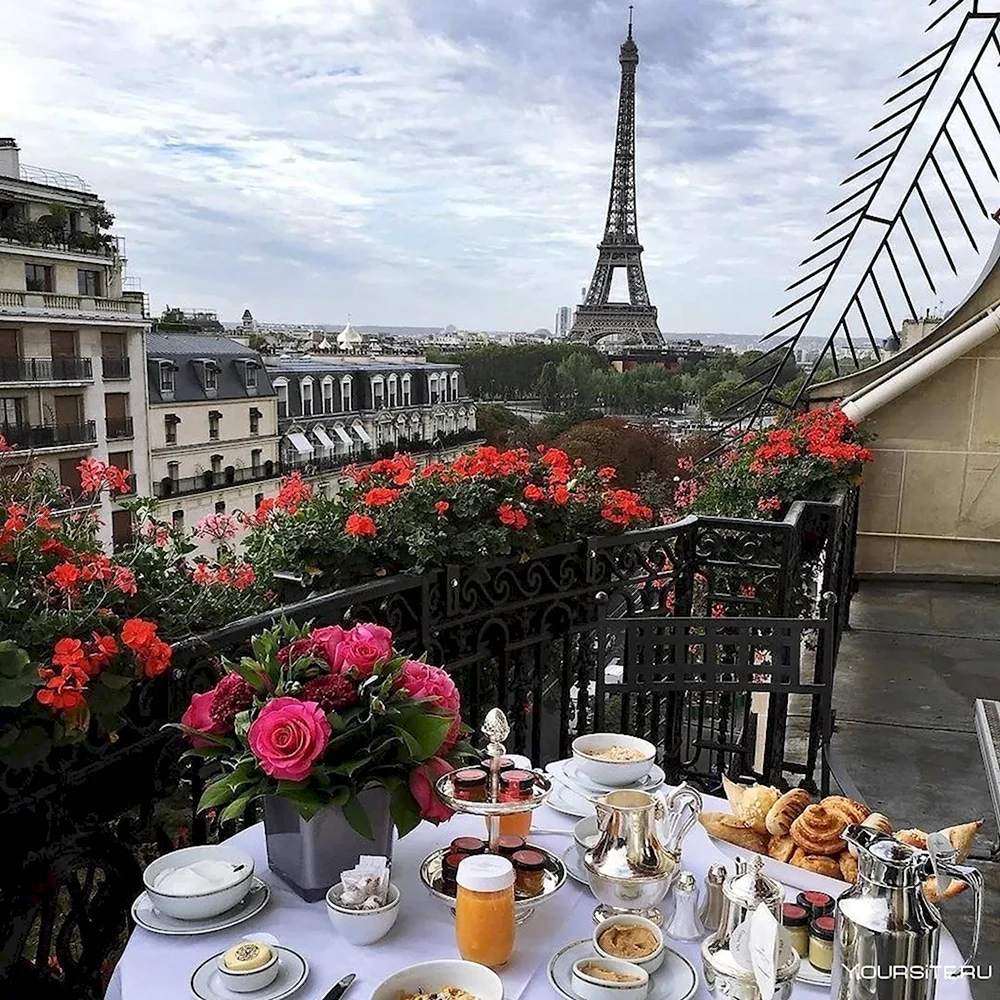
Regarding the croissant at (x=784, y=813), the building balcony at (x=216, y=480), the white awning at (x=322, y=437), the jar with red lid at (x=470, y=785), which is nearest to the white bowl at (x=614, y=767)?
the croissant at (x=784, y=813)

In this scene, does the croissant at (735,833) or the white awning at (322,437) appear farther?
the white awning at (322,437)

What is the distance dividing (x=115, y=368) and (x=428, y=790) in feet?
43.2

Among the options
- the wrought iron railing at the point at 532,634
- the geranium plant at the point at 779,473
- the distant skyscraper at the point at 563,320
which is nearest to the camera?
the wrought iron railing at the point at 532,634

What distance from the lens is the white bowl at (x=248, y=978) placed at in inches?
46.3

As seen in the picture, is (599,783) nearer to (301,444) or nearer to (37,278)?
(37,278)

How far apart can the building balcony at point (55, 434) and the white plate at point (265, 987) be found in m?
10.3

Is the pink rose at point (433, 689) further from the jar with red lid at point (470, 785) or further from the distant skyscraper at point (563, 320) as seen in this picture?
the distant skyscraper at point (563, 320)

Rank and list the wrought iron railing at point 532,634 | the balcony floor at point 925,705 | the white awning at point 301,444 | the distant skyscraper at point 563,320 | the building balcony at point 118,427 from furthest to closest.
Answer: the distant skyscraper at point 563,320, the white awning at point 301,444, the building balcony at point 118,427, the balcony floor at point 925,705, the wrought iron railing at point 532,634

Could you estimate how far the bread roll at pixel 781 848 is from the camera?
146cm

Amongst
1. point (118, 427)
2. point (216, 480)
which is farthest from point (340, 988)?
point (118, 427)

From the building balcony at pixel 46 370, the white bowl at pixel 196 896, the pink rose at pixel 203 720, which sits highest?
the building balcony at pixel 46 370

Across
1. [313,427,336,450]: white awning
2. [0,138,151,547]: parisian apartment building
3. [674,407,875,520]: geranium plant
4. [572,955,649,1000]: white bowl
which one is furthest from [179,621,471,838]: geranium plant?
[313,427,336,450]: white awning

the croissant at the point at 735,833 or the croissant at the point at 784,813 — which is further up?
the croissant at the point at 784,813

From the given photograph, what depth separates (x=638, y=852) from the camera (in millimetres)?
1340
